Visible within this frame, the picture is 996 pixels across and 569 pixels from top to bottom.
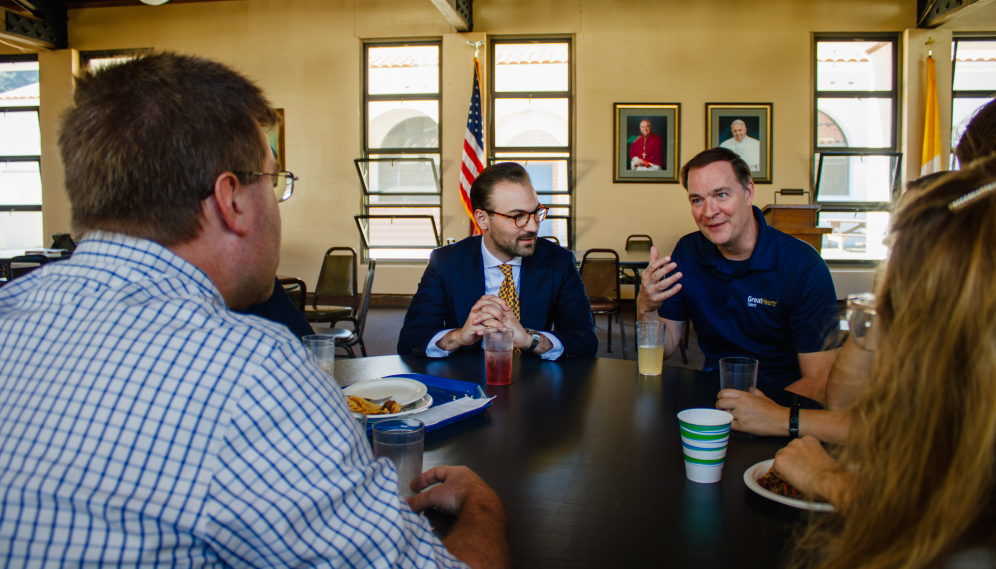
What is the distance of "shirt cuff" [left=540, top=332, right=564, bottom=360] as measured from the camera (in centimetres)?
174

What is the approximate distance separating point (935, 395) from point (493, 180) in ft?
5.93

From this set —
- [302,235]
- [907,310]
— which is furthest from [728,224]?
[302,235]

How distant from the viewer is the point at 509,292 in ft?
6.82

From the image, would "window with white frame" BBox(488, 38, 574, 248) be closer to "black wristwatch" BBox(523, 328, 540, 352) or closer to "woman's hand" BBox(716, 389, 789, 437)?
"black wristwatch" BBox(523, 328, 540, 352)

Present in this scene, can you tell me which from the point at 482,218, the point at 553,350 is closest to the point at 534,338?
the point at 553,350

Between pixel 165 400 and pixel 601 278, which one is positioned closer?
pixel 165 400

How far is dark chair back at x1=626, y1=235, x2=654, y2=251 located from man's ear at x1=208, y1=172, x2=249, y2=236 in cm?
647

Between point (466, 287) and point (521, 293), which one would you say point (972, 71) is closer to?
point (521, 293)

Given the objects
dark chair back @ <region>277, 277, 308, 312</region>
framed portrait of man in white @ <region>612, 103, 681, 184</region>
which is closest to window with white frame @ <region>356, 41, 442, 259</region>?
framed portrait of man in white @ <region>612, 103, 681, 184</region>

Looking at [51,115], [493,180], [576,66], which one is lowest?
[493,180]

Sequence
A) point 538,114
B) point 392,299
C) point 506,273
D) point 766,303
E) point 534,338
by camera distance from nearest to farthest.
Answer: point 534,338
point 766,303
point 506,273
point 538,114
point 392,299

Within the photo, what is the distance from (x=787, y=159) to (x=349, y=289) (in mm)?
5363

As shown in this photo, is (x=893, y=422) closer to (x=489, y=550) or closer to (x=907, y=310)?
(x=907, y=310)

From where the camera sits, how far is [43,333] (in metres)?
0.56
